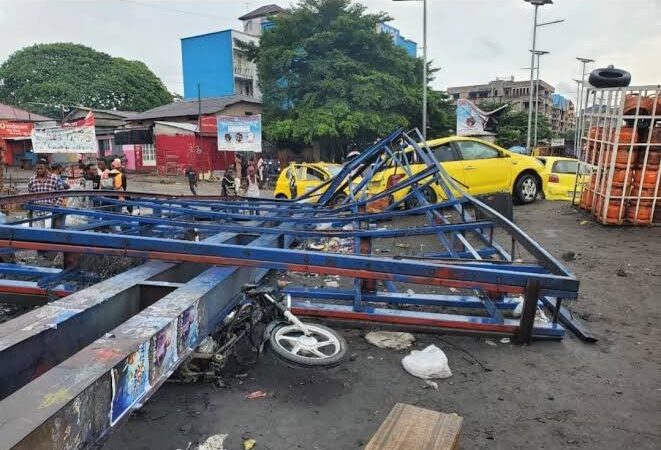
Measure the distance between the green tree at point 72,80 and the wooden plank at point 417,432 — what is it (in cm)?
5124

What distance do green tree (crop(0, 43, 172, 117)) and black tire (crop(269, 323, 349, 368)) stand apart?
49.6 meters

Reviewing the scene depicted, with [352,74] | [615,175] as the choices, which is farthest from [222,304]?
[352,74]

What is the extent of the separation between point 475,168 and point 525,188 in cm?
160

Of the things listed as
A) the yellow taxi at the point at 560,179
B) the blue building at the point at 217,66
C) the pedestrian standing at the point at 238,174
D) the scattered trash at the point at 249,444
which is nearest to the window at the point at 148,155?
the pedestrian standing at the point at 238,174

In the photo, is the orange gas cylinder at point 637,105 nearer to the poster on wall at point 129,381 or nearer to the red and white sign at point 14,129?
the poster on wall at point 129,381

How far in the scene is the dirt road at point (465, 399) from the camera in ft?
9.03

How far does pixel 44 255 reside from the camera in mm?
7375

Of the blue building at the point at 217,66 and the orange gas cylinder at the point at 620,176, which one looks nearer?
the orange gas cylinder at the point at 620,176

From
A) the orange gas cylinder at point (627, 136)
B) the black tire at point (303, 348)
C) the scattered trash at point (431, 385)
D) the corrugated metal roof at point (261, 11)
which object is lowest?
the scattered trash at point (431, 385)

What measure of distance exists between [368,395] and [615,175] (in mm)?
7632

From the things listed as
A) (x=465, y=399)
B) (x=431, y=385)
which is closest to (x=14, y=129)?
(x=431, y=385)

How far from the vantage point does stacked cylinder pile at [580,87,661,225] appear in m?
8.32

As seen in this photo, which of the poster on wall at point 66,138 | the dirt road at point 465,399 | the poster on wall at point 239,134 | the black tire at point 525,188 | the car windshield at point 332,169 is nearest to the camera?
the dirt road at point 465,399

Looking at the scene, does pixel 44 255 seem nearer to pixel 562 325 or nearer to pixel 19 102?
pixel 562 325
